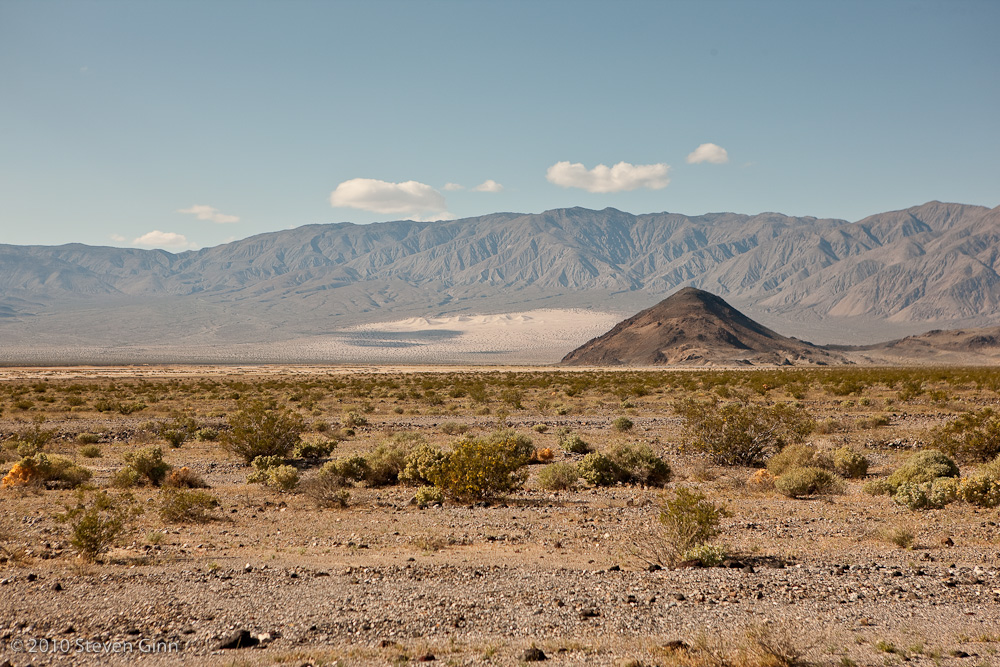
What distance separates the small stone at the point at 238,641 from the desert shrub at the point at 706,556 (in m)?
5.75

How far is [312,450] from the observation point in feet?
66.2

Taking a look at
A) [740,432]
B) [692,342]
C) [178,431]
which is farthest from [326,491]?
[692,342]

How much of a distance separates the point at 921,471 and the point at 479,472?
9.84m

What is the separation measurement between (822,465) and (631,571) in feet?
34.2

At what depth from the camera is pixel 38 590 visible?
781cm

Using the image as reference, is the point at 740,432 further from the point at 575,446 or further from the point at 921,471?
the point at 575,446

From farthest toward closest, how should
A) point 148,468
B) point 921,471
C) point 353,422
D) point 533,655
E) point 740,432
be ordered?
point 353,422 < point 740,432 < point 148,468 < point 921,471 < point 533,655

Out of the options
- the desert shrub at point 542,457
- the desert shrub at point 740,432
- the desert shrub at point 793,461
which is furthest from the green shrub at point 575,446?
the desert shrub at point 793,461

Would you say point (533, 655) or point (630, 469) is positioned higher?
point (533, 655)

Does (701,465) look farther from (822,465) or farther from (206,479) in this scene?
(206,479)

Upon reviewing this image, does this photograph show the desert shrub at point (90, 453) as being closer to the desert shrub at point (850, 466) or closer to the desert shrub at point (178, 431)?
the desert shrub at point (178, 431)

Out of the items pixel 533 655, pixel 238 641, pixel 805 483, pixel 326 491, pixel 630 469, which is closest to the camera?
pixel 533 655

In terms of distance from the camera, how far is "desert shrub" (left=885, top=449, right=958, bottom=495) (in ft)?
47.4

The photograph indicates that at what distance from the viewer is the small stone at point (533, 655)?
20.2ft
